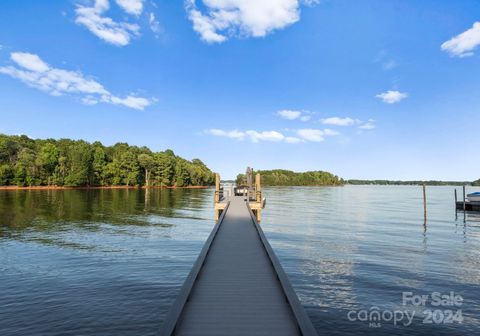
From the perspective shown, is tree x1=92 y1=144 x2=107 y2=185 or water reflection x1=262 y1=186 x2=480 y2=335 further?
tree x1=92 y1=144 x2=107 y2=185

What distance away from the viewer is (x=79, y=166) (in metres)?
93.9

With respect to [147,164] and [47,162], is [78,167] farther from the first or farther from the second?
[147,164]

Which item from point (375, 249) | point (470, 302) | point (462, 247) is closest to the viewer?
point (470, 302)

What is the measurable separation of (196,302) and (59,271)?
861 cm

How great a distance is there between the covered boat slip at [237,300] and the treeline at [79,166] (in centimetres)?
9099

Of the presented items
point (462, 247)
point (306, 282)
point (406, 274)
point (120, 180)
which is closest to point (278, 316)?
point (306, 282)

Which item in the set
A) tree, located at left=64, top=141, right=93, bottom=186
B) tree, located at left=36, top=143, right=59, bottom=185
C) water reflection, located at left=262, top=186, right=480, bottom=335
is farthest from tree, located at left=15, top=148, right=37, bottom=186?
water reflection, located at left=262, top=186, right=480, bottom=335

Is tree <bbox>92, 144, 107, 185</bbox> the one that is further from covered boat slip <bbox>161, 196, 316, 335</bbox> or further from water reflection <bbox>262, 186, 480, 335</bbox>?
covered boat slip <bbox>161, 196, 316, 335</bbox>

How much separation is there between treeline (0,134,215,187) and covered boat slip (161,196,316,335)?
299 ft

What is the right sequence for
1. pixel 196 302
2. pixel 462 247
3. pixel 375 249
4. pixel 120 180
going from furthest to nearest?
pixel 120 180, pixel 462 247, pixel 375 249, pixel 196 302

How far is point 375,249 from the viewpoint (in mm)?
17953

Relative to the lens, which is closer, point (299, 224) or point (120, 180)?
point (299, 224)

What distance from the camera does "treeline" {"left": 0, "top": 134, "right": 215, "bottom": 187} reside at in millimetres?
84000

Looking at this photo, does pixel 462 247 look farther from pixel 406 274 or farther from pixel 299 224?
pixel 299 224
